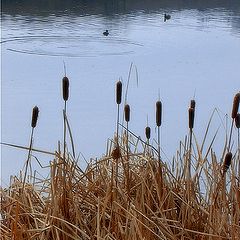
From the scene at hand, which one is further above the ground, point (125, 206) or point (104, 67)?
point (125, 206)

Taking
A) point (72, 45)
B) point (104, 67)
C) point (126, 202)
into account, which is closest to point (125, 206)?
point (126, 202)

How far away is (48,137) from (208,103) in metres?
0.72

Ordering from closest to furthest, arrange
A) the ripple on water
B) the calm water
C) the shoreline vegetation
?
the shoreline vegetation
the calm water
the ripple on water

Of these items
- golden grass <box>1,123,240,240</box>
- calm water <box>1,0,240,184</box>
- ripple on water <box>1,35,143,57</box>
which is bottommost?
calm water <box>1,0,240,184</box>

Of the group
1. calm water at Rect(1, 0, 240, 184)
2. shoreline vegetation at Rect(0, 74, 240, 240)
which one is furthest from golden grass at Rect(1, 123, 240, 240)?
calm water at Rect(1, 0, 240, 184)

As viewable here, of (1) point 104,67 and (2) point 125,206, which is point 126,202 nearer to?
(2) point 125,206

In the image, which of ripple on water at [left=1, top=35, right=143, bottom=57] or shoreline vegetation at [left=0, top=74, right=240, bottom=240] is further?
ripple on water at [left=1, top=35, right=143, bottom=57]

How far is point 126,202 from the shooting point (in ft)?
3.51

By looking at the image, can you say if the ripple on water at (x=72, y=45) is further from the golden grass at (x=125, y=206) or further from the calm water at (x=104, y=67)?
the golden grass at (x=125, y=206)

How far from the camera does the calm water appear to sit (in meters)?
2.17

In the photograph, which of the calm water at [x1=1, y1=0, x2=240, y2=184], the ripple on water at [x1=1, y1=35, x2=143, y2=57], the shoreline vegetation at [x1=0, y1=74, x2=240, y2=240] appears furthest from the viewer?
the ripple on water at [x1=1, y1=35, x2=143, y2=57]

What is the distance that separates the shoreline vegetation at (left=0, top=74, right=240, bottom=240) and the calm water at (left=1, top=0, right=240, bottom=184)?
22.7 inches

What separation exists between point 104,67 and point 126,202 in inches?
78.6

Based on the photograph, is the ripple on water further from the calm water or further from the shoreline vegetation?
the shoreline vegetation
